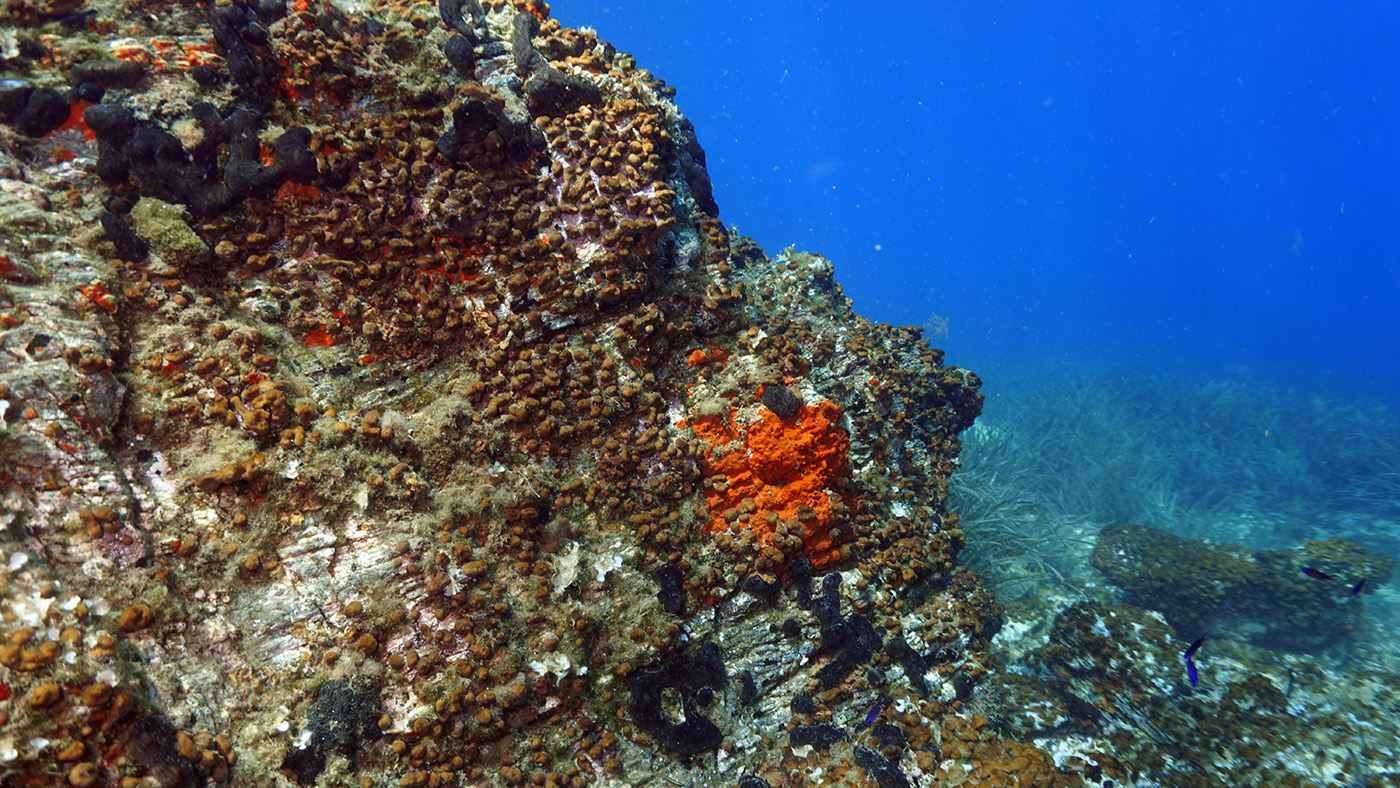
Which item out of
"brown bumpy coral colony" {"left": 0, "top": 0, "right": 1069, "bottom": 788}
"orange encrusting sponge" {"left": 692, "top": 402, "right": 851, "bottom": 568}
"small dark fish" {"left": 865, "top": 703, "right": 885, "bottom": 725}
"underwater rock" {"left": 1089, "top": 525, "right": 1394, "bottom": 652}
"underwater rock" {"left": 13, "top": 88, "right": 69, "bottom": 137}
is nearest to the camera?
"brown bumpy coral colony" {"left": 0, "top": 0, "right": 1069, "bottom": 788}

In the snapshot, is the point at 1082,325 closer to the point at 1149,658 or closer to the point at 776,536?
the point at 1149,658

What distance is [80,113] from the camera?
4441mm

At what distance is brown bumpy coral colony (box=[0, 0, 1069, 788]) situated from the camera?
3512mm

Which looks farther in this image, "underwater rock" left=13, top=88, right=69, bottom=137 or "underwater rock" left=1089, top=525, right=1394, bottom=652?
"underwater rock" left=1089, top=525, right=1394, bottom=652

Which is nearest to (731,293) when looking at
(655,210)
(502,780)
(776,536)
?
(655,210)

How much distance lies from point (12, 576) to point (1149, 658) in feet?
36.9

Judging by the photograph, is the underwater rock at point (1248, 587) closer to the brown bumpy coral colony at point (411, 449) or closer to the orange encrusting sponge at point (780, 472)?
the brown bumpy coral colony at point (411, 449)

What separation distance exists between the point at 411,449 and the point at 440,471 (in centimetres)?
30

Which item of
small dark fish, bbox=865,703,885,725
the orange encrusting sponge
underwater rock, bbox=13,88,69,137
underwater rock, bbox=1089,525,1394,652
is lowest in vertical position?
small dark fish, bbox=865,703,885,725

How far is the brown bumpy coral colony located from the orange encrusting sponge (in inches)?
1.6

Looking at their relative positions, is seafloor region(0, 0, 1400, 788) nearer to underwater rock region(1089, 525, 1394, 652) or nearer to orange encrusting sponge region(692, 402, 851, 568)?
orange encrusting sponge region(692, 402, 851, 568)

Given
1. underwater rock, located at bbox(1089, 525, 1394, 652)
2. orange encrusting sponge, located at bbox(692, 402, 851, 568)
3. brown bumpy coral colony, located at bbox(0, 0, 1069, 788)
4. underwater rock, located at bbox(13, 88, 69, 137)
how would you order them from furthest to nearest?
underwater rock, located at bbox(1089, 525, 1394, 652), orange encrusting sponge, located at bbox(692, 402, 851, 568), underwater rock, located at bbox(13, 88, 69, 137), brown bumpy coral colony, located at bbox(0, 0, 1069, 788)

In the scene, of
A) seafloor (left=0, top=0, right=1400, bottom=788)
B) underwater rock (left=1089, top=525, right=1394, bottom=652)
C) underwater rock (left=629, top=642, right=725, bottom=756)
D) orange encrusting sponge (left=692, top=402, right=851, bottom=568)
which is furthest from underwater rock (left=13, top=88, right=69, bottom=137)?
underwater rock (left=1089, top=525, right=1394, bottom=652)

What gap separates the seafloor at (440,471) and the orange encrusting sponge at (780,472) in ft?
0.13
